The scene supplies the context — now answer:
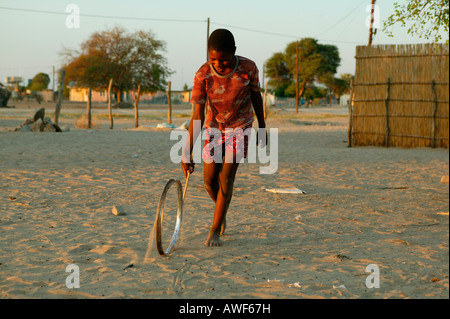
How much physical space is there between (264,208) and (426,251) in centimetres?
229

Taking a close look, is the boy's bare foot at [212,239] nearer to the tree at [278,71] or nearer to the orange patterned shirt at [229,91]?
the orange patterned shirt at [229,91]

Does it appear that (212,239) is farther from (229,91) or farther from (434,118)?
(434,118)

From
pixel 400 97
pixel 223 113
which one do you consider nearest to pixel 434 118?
pixel 400 97

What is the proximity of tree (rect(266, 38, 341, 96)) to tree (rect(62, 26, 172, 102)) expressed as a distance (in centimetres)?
1747

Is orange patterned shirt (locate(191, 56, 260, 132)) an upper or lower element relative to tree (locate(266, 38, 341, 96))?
lower

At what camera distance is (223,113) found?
4.32 metres

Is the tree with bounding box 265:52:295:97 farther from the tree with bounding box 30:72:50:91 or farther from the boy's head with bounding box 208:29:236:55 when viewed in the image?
the boy's head with bounding box 208:29:236:55

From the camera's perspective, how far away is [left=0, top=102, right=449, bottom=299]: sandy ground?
134 inches

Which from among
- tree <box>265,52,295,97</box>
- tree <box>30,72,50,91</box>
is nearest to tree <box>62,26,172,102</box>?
tree <box>265,52,295,97</box>

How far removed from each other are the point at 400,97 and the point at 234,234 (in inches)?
418

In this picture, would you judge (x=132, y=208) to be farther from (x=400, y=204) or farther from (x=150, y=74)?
(x=150, y=74)

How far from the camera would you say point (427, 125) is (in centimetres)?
1389

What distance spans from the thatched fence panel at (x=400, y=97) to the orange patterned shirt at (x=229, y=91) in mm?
10512
